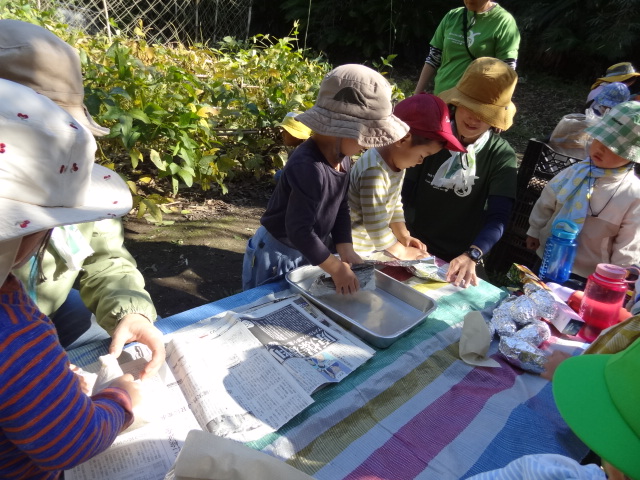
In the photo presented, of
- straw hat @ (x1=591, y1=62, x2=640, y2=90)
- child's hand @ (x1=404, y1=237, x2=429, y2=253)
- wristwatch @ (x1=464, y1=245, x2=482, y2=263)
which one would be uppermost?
straw hat @ (x1=591, y1=62, x2=640, y2=90)

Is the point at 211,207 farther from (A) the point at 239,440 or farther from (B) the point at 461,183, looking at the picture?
(A) the point at 239,440

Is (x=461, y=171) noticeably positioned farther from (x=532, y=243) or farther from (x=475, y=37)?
(x=475, y=37)

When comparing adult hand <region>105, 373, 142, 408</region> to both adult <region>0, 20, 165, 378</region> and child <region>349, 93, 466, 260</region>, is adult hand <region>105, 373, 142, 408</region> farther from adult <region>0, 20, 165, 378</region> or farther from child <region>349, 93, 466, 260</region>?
child <region>349, 93, 466, 260</region>

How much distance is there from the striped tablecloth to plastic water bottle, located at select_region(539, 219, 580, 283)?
776mm

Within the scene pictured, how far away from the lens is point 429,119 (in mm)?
1889

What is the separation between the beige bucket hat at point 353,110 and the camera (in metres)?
1.60

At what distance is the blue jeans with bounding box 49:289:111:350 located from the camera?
1.48 metres

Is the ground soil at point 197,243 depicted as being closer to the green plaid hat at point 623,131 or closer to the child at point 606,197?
the child at point 606,197

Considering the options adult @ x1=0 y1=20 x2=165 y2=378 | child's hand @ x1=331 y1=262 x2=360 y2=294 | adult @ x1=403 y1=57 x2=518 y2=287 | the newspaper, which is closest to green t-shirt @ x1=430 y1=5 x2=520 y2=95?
adult @ x1=403 y1=57 x2=518 y2=287

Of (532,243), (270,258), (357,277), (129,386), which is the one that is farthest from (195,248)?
(129,386)

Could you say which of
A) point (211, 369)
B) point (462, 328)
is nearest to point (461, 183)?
point (462, 328)

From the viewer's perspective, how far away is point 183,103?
3123 millimetres

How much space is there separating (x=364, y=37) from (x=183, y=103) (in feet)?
22.3

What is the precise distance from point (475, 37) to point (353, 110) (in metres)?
2.16
